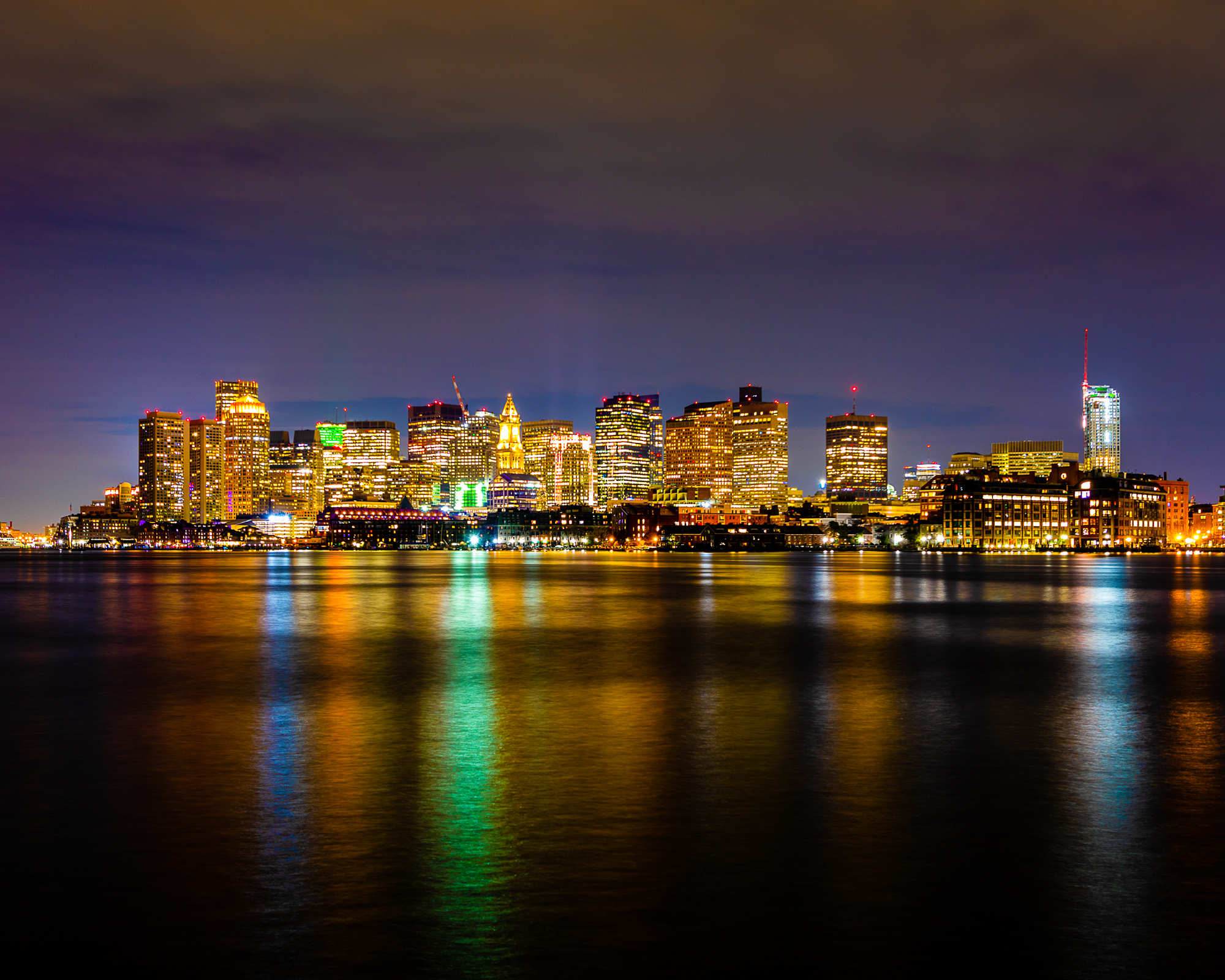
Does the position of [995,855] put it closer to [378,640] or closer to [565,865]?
[565,865]

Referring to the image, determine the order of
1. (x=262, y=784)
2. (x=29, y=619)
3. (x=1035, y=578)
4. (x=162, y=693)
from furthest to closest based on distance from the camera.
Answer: (x=1035, y=578) → (x=29, y=619) → (x=162, y=693) → (x=262, y=784)

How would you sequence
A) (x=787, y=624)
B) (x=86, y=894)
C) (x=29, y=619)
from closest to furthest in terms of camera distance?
(x=86, y=894) → (x=787, y=624) → (x=29, y=619)

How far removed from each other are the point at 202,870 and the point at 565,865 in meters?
4.46

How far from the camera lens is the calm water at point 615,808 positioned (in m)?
11.8

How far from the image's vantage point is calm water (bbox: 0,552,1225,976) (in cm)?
1180


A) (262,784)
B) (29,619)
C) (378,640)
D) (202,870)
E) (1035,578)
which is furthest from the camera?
(1035,578)

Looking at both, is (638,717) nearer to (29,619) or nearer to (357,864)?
(357,864)

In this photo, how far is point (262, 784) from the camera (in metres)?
19.3

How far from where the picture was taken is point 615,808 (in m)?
17.6

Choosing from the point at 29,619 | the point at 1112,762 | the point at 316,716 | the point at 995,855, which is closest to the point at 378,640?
the point at 316,716

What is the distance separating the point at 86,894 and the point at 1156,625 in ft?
180

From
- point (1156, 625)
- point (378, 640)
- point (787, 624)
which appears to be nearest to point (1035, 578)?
point (1156, 625)

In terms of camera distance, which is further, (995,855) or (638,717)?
(638,717)

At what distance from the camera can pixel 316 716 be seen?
27.6 meters
